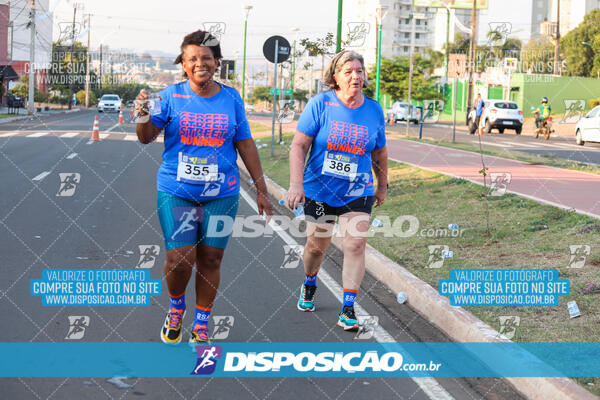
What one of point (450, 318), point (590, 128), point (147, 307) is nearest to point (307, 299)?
point (450, 318)

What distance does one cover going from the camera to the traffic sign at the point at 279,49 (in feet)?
60.4

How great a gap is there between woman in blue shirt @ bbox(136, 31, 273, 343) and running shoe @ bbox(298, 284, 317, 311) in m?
1.26

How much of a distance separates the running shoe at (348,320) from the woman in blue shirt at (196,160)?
111 centimetres

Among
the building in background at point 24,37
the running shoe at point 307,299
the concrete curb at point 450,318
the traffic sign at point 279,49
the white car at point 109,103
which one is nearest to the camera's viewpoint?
the concrete curb at point 450,318

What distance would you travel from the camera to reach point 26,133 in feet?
99.1

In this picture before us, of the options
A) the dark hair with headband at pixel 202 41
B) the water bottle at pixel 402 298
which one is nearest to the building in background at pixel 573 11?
the water bottle at pixel 402 298

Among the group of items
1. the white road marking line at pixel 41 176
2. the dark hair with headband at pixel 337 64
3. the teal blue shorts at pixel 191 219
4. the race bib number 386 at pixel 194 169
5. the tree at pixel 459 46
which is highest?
the tree at pixel 459 46

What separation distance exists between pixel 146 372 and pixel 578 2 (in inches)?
5970

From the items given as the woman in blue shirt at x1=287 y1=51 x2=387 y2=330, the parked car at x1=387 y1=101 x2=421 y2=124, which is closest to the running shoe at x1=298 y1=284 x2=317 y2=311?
the woman in blue shirt at x1=287 y1=51 x2=387 y2=330

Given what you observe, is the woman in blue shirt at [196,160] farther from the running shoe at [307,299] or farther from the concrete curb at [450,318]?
the concrete curb at [450,318]

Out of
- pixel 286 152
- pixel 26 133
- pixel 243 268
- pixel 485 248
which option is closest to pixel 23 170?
pixel 286 152

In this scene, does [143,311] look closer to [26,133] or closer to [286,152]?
[286,152]

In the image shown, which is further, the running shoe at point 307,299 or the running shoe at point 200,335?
the running shoe at point 307,299

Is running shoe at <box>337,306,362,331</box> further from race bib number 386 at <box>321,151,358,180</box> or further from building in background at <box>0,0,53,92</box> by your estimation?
building in background at <box>0,0,53,92</box>
